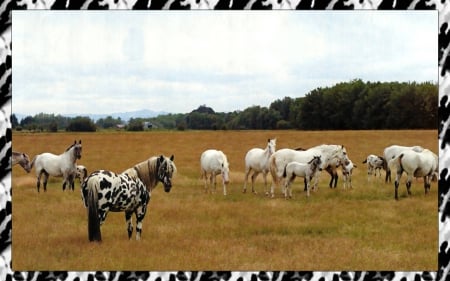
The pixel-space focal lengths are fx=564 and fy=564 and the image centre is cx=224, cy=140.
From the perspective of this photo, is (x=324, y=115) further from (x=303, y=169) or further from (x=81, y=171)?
(x=81, y=171)

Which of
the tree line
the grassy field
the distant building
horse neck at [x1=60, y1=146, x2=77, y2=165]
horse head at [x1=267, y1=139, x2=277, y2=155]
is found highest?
the tree line

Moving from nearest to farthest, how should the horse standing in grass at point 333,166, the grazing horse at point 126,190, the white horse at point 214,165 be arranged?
the grazing horse at point 126,190 → the white horse at point 214,165 → the horse standing in grass at point 333,166

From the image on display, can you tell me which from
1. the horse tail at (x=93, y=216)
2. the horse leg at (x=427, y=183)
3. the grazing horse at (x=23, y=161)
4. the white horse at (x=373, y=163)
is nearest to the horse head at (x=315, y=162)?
the white horse at (x=373, y=163)

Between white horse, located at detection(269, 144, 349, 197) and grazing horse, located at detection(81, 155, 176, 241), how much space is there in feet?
13.1

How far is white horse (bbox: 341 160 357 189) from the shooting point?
46.4 ft

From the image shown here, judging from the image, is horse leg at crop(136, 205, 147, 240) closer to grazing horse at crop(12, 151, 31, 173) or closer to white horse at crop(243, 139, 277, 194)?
grazing horse at crop(12, 151, 31, 173)

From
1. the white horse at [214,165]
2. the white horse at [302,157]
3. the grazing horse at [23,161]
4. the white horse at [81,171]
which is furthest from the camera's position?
the white horse at [302,157]

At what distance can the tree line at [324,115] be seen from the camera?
36.2 feet

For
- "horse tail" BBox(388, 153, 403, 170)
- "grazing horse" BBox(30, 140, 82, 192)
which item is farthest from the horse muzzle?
"horse tail" BBox(388, 153, 403, 170)

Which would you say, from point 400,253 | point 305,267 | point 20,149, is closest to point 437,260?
point 400,253

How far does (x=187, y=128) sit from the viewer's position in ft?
36.6

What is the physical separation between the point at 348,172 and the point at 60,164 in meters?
7.15

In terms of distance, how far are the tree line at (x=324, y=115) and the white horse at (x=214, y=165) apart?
5.73 ft

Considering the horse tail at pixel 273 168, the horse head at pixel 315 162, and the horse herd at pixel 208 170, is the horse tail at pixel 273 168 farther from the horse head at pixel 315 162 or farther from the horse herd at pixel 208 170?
the horse head at pixel 315 162
